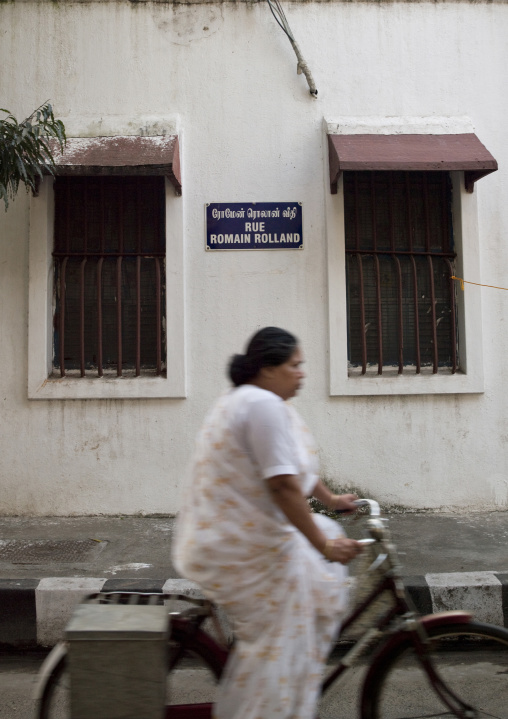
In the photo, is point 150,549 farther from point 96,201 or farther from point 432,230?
point 432,230

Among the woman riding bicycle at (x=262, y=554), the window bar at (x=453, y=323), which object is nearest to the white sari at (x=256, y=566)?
the woman riding bicycle at (x=262, y=554)

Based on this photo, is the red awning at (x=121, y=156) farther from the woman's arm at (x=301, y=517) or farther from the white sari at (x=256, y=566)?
the woman's arm at (x=301, y=517)

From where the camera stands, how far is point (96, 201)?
543 centimetres

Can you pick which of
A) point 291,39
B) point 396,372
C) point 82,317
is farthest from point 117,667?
point 291,39

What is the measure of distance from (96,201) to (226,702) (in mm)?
4395

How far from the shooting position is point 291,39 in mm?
5227

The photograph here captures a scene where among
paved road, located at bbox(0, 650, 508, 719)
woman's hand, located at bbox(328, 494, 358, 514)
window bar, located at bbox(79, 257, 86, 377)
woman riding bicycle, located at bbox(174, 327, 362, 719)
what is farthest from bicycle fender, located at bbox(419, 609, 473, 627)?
window bar, located at bbox(79, 257, 86, 377)

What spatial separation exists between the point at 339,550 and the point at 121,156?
3887 mm

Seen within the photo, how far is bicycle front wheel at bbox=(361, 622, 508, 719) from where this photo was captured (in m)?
2.14

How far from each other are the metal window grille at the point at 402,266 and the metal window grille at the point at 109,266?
5.47 feet

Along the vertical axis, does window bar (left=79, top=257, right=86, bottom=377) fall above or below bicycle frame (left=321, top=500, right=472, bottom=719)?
above

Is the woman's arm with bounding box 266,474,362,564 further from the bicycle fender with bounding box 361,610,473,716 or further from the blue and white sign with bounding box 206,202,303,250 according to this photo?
the blue and white sign with bounding box 206,202,303,250

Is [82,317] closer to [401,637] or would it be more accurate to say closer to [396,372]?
[396,372]

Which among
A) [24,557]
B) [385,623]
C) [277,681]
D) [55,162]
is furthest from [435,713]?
[55,162]
